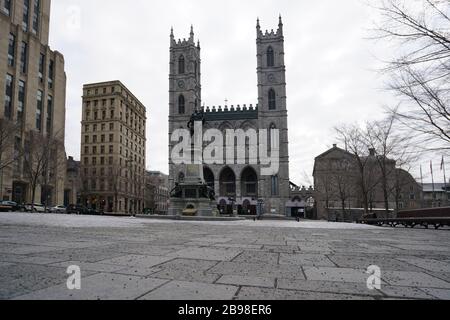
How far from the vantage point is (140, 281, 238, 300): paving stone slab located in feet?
7.19

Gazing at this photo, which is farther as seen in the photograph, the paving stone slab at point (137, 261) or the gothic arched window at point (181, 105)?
the gothic arched window at point (181, 105)

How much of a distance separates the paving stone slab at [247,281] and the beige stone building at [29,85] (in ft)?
129

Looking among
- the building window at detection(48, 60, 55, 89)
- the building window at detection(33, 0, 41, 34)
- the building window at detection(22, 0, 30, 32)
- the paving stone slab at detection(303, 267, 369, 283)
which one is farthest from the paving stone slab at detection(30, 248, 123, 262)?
the building window at detection(33, 0, 41, 34)

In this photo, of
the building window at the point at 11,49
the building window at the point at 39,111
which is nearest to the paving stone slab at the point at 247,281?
the building window at the point at 11,49

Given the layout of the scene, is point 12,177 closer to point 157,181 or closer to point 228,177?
point 228,177

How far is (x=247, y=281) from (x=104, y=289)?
1.19 m

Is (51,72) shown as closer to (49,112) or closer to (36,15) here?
(49,112)

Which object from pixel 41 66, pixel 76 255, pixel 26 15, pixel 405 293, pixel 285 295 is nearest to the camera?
pixel 285 295

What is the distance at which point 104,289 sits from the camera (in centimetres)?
233

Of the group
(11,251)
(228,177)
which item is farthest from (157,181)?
(11,251)

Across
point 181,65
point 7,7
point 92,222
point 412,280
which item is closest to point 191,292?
point 412,280

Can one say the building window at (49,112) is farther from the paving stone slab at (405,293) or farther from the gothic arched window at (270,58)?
the paving stone slab at (405,293)

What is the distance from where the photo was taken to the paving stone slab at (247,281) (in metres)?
2.62
